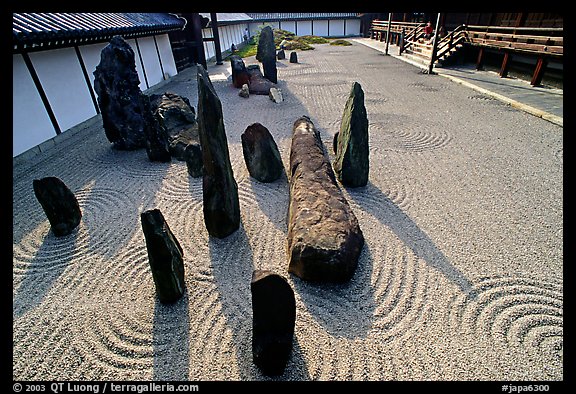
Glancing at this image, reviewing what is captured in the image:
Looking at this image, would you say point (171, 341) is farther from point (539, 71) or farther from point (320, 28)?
point (320, 28)

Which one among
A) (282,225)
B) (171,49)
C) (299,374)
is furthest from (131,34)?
(299,374)

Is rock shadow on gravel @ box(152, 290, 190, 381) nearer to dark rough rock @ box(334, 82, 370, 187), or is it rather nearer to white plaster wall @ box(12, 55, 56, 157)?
dark rough rock @ box(334, 82, 370, 187)

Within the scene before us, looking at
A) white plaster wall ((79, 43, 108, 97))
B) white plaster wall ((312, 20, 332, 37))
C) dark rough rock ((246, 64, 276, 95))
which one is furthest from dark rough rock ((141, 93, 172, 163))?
white plaster wall ((312, 20, 332, 37))

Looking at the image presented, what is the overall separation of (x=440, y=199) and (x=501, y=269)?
1624 mm

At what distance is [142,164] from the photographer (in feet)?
21.3

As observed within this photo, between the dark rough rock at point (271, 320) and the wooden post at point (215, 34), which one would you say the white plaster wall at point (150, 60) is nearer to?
the wooden post at point (215, 34)

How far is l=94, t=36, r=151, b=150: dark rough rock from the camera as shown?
21.7ft

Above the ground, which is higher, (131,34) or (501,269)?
(131,34)

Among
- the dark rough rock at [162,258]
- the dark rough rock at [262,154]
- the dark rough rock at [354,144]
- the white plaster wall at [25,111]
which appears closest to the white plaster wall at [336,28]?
the white plaster wall at [25,111]

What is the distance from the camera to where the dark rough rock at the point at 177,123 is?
6.62 m

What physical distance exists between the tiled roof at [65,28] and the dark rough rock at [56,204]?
8.25 feet

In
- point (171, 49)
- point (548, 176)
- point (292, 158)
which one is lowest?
point (548, 176)
